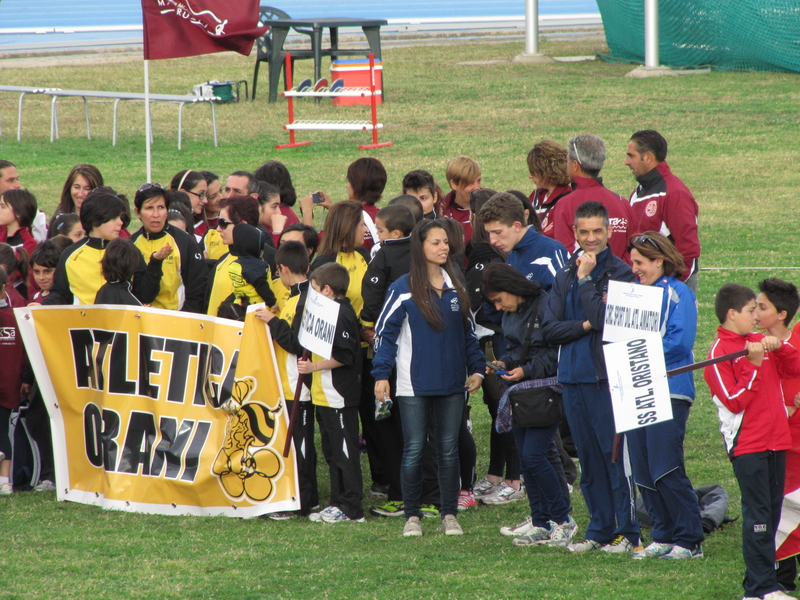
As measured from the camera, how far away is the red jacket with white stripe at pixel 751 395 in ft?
15.5

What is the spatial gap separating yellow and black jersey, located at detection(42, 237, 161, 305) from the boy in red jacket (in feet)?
11.9

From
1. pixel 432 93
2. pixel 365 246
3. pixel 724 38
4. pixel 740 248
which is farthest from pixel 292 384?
pixel 724 38

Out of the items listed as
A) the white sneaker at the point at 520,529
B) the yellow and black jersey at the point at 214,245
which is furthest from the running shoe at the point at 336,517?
the yellow and black jersey at the point at 214,245

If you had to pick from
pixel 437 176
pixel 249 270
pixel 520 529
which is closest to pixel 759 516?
pixel 520 529

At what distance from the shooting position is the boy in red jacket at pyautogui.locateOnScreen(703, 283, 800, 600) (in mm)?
4699

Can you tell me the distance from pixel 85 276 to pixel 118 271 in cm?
37

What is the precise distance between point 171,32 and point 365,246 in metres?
3.46

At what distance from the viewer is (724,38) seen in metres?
26.3

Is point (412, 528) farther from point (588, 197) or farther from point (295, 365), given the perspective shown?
point (588, 197)

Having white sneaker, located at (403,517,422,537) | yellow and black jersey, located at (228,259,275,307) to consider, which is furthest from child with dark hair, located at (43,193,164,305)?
white sneaker, located at (403,517,422,537)

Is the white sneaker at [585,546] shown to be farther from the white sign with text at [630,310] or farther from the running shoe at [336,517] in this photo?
the running shoe at [336,517]

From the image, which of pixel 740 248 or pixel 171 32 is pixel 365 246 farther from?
pixel 740 248

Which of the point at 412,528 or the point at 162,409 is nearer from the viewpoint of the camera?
the point at 412,528

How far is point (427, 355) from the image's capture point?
5.69 meters
